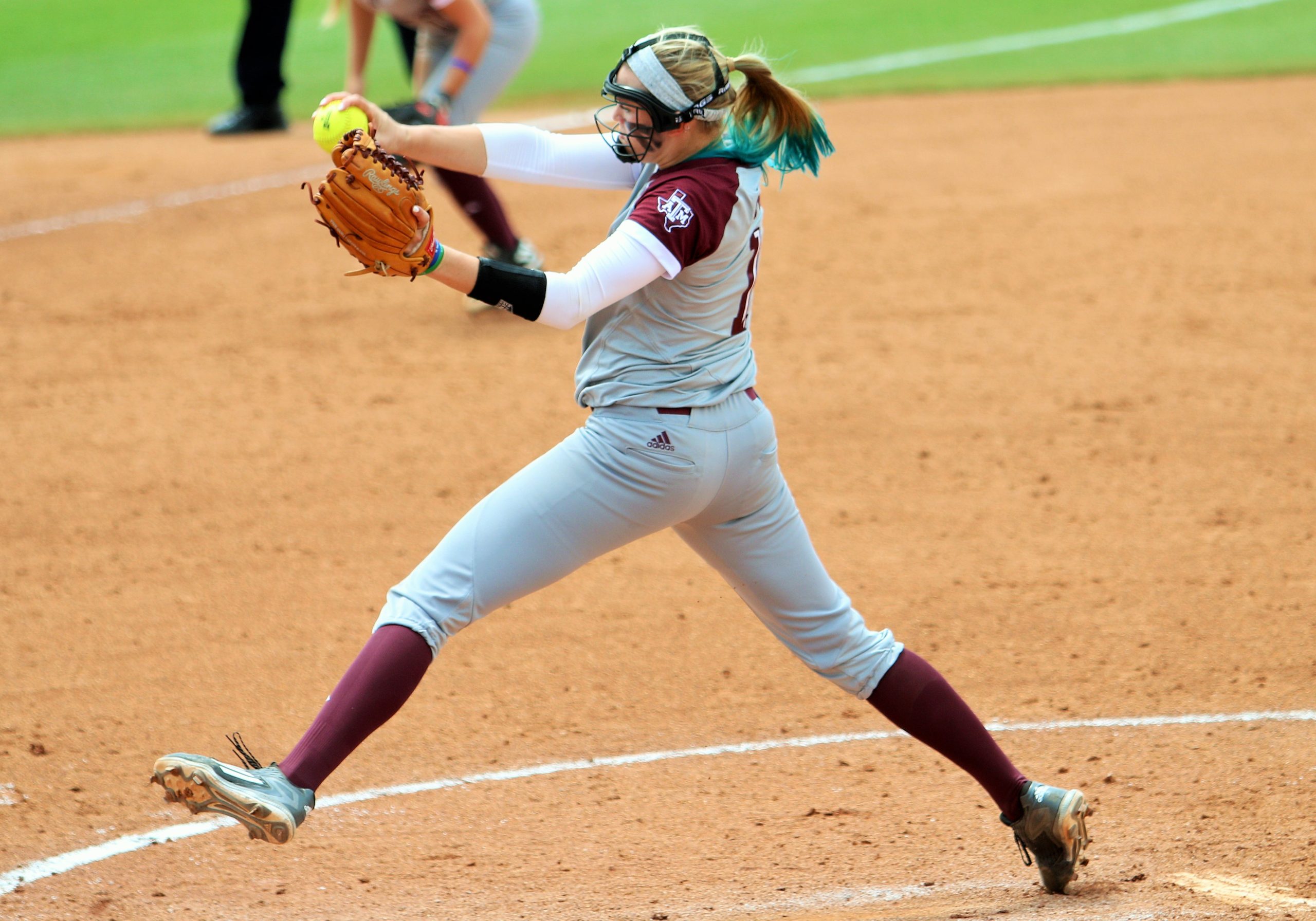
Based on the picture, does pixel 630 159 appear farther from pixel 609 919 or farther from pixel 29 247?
pixel 29 247

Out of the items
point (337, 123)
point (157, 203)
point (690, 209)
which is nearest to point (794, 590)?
point (690, 209)

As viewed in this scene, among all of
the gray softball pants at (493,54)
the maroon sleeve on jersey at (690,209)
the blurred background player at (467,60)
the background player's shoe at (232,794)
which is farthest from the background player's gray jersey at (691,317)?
the gray softball pants at (493,54)

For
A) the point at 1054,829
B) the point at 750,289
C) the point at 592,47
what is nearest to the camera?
the point at 750,289

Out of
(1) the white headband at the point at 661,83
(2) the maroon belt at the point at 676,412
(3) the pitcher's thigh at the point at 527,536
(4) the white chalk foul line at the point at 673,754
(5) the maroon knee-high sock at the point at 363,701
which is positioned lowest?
(4) the white chalk foul line at the point at 673,754

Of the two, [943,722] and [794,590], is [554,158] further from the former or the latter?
[943,722]

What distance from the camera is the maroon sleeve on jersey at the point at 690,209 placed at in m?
2.91

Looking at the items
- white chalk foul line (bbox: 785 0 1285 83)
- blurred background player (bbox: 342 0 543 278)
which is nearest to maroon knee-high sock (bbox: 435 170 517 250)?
blurred background player (bbox: 342 0 543 278)

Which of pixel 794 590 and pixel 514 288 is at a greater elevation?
pixel 514 288

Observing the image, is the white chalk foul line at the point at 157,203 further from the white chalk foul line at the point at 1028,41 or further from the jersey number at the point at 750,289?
the jersey number at the point at 750,289

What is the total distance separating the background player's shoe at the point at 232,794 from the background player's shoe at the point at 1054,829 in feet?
5.42

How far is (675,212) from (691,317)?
281mm

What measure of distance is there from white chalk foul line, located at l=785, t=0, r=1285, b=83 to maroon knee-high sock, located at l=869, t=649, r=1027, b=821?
1075 centimetres

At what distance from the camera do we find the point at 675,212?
2.92 meters

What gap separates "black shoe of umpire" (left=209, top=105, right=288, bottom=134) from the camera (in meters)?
11.7
